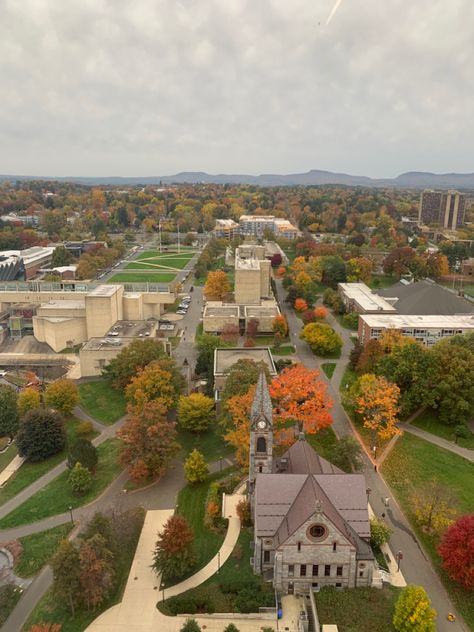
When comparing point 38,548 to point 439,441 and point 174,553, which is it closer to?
point 174,553

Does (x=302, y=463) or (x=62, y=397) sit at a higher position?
(x=302, y=463)

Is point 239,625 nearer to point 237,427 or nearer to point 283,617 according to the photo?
point 283,617

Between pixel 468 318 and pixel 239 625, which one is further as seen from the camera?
pixel 468 318

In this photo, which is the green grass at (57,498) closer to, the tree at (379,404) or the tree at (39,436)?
the tree at (39,436)

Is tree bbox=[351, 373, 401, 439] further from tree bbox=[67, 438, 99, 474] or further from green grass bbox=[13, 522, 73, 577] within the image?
green grass bbox=[13, 522, 73, 577]

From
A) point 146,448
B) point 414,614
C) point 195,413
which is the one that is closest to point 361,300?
point 195,413

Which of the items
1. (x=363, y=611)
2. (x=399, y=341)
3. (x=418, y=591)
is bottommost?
(x=363, y=611)

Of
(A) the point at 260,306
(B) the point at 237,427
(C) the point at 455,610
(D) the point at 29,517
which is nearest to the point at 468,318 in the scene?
(A) the point at 260,306
